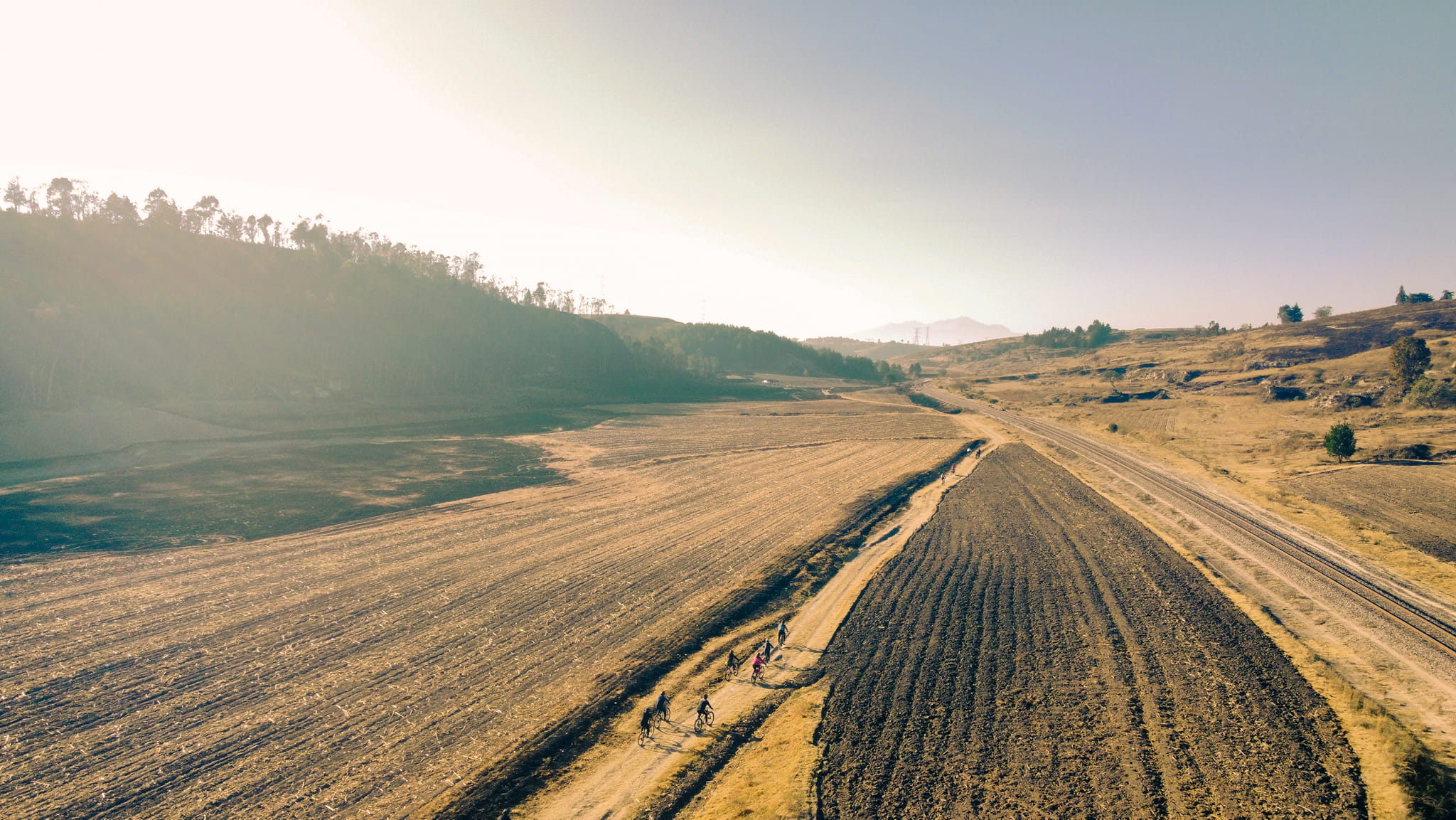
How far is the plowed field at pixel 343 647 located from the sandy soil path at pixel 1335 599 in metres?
24.9

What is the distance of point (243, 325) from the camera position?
4013 inches

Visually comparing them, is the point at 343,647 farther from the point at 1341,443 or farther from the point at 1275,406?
the point at 1275,406

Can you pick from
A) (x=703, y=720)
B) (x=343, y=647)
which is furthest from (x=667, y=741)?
(x=343, y=647)

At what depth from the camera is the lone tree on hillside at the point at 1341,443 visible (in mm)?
54250

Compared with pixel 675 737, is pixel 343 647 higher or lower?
higher

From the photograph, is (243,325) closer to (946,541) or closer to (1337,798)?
(946,541)

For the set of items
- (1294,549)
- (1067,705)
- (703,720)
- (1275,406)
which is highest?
(1275,406)

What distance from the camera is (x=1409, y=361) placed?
79688mm

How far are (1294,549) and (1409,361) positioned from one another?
79.3 metres

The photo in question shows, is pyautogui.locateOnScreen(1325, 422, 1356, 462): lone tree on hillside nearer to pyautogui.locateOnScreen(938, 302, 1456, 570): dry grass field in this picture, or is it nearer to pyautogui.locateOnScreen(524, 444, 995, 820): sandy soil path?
pyautogui.locateOnScreen(938, 302, 1456, 570): dry grass field

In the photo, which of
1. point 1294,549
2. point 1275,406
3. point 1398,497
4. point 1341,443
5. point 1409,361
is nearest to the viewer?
point 1294,549

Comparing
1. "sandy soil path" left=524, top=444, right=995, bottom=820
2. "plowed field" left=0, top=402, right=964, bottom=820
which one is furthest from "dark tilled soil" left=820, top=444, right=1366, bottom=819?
"plowed field" left=0, top=402, right=964, bottom=820

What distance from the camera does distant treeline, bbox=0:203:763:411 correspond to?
76750 millimetres

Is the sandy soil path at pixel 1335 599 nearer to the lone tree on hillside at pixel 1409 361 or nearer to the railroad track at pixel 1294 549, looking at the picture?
the railroad track at pixel 1294 549
